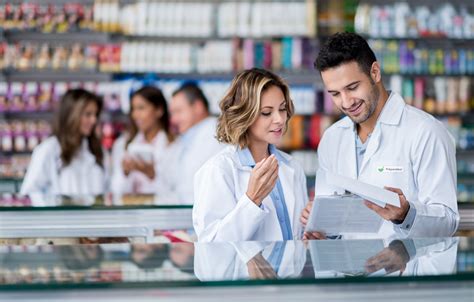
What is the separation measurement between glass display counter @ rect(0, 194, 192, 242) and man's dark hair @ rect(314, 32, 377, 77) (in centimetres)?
93

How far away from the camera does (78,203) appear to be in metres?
3.74

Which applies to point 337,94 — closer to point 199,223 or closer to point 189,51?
point 199,223

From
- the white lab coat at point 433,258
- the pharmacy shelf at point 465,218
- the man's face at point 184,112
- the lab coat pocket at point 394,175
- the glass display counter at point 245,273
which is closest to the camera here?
the glass display counter at point 245,273

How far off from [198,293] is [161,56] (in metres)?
6.13

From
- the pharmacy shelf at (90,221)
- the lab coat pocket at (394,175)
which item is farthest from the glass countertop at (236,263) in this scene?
the pharmacy shelf at (90,221)

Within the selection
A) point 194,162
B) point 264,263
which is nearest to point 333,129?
point 264,263

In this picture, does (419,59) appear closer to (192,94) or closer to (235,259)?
(192,94)

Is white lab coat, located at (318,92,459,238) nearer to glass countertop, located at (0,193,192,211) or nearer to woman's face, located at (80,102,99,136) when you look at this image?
glass countertop, located at (0,193,192,211)

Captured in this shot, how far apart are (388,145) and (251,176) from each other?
67 cm

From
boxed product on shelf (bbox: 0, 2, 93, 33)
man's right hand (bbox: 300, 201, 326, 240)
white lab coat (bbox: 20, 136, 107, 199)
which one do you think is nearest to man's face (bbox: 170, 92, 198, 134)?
white lab coat (bbox: 20, 136, 107, 199)

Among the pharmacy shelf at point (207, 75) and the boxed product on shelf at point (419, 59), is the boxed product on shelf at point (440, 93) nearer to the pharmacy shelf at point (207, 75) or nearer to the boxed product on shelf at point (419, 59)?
the boxed product on shelf at point (419, 59)

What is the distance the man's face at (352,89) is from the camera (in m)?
3.10

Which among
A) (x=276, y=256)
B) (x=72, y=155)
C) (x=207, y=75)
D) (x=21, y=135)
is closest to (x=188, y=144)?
(x=72, y=155)

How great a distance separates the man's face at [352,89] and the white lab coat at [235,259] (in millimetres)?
874
